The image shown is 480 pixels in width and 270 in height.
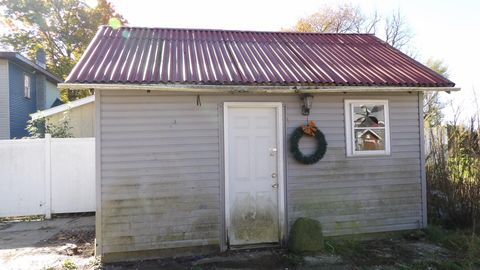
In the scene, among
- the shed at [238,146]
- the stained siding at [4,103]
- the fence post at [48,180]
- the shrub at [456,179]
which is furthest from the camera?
the stained siding at [4,103]

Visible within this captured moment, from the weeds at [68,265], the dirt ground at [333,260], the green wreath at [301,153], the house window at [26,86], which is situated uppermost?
the house window at [26,86]

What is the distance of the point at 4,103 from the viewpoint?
13031 mm

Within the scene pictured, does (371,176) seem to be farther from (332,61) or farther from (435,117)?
(435,117)

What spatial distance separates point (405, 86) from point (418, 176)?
170cm

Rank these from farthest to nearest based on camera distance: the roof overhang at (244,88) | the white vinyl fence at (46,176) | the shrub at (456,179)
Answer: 1. the white vinyl fence at (46,176)
2. the shrub at (456,179)
3. the roof overhang at (244,88)

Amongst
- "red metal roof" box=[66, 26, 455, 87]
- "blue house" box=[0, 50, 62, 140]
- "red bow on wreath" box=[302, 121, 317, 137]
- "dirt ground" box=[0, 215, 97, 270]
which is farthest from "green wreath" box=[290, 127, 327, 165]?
"blue house" box=[0, 50, 62, 140]

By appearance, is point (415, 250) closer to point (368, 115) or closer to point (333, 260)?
point (333, 260)

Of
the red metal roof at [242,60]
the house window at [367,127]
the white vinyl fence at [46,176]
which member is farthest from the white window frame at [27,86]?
the house window at [367,127]

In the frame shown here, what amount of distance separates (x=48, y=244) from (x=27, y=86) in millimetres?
11292

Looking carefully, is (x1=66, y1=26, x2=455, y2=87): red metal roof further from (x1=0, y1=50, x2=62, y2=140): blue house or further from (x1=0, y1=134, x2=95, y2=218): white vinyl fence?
(x1=0, y1=50, x2=62, y2=140): blue house

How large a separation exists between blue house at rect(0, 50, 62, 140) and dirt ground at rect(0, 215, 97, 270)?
706 centimetres

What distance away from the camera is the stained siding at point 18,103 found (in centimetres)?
1334

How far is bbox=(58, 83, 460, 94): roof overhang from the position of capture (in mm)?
4895

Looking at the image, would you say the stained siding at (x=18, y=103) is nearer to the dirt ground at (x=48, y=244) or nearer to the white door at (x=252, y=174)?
the dirt ground at (x=48, y=244)
